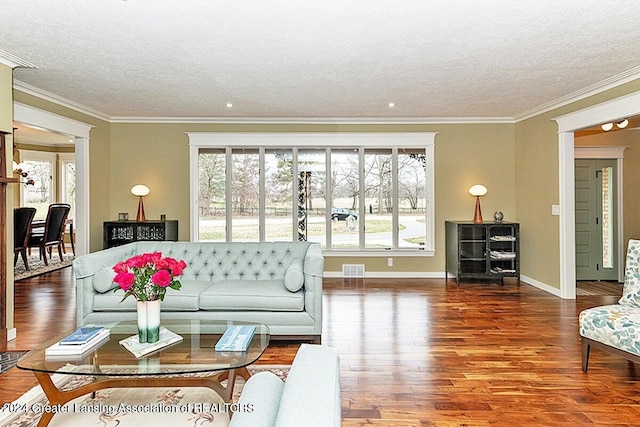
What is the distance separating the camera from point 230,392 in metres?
2.38

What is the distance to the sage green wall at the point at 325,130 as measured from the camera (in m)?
6.77

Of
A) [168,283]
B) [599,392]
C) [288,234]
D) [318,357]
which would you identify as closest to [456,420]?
[599,392]

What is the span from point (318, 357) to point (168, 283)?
1.42 m

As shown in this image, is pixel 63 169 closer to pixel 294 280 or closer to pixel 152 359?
pixel 294 280

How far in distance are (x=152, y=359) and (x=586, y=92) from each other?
5453mm

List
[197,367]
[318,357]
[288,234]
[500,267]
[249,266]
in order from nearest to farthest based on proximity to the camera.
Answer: [318,357], [197,367], [249,266], [500,267], [288,234]

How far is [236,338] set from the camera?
2.56 m

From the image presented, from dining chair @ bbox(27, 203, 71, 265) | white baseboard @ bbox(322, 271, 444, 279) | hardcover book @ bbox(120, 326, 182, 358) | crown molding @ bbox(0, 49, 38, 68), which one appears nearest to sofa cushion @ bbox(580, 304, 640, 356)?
hardcover book @ bbox(120, 326, 182, 358)

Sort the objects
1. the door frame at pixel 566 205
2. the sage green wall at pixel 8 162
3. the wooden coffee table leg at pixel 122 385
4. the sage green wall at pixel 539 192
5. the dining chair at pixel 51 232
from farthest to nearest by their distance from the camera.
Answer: the dining chair at pixel 51 232 → the sage green wall at pixel 539 192 → the door frame at pixel 566 205 → the sage green wall at pixel 8 162 → the wooden coffee table leg at pixel 122 385

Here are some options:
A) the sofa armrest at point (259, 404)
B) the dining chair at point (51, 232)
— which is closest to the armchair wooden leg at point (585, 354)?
the sofa armrest at point (259, 404)

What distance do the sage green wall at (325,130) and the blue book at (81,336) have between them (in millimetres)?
4290

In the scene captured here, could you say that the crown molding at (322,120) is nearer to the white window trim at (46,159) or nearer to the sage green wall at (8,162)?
the sage green wall at (8,162)

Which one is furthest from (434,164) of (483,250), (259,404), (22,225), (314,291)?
(22,225)

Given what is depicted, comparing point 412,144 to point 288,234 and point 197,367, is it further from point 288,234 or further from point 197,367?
point 197,367
